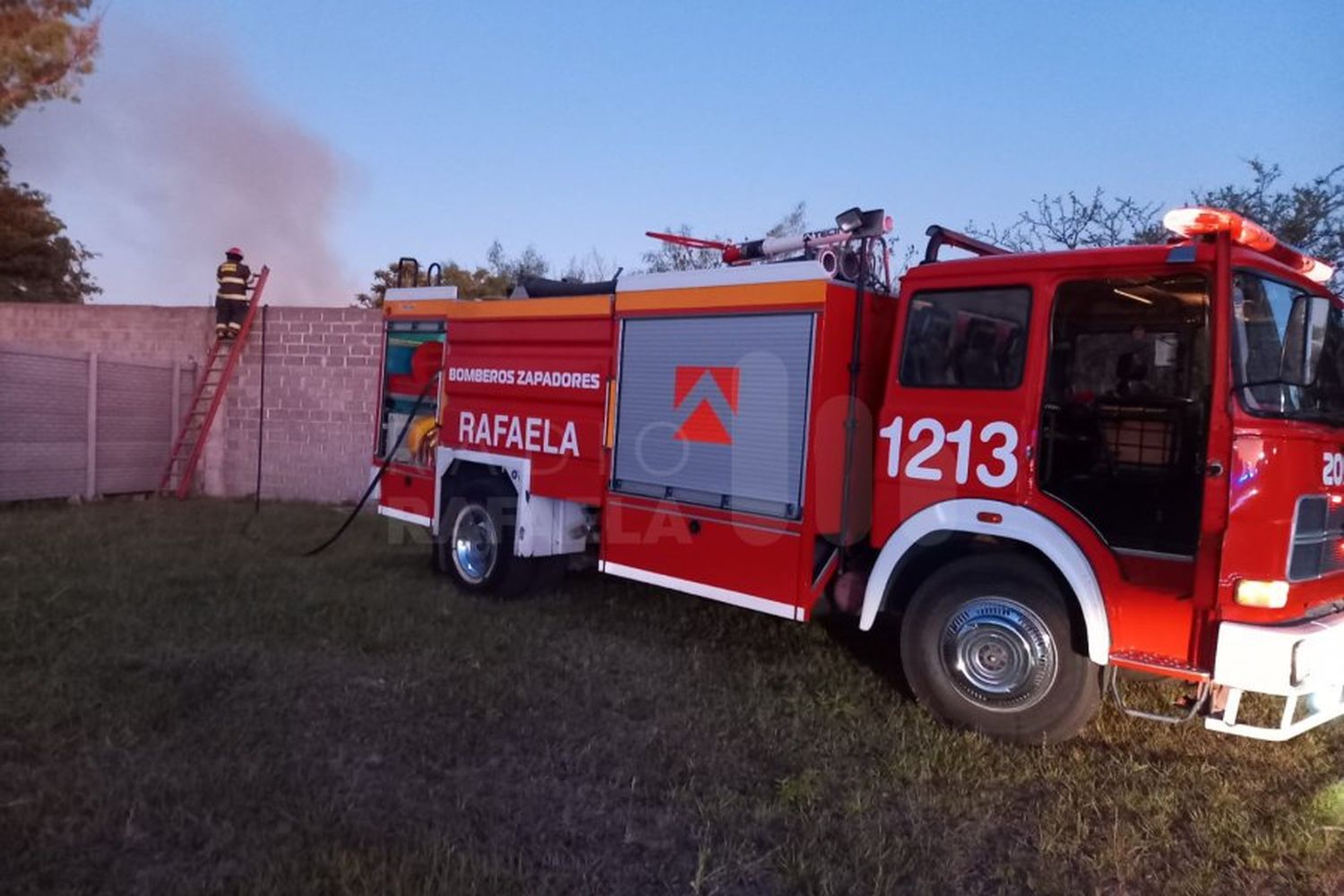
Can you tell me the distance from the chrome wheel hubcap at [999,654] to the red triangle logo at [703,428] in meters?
1.73

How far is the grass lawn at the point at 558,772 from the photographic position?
3566mm

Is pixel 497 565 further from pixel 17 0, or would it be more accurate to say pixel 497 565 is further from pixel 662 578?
pixel 17 0

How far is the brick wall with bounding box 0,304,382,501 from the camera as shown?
1325 cm

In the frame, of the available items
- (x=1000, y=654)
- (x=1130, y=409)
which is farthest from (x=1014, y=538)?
(x=1130, y=409)

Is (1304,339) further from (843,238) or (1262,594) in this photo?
(843,238)

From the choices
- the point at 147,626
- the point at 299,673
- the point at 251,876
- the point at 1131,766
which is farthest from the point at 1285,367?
the point at 147,626

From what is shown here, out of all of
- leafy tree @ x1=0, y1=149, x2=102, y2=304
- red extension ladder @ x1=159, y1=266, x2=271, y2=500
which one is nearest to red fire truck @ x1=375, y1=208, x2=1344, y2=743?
red extension ladder @ x1=159, y1=266, x2=271, y2=500

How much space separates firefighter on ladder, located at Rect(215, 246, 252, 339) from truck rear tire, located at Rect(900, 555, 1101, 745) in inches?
439

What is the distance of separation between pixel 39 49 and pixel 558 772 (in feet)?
74.1

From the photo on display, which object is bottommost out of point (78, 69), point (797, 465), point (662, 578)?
point (662, 578)

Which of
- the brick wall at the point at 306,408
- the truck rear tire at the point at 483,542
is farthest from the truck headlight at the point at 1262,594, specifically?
the brick wall at the point at 306,408

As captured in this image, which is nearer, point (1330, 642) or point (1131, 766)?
point (1330, 642)

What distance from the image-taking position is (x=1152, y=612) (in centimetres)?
450

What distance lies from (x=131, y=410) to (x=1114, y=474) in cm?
1216
